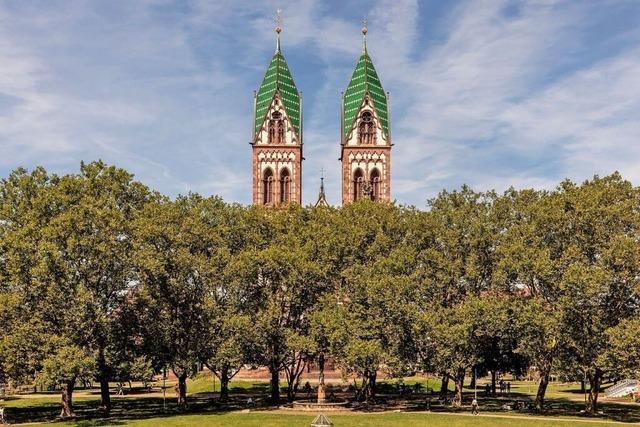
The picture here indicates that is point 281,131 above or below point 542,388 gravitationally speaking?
above

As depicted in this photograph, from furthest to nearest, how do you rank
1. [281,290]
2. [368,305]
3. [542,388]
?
[281,290], [542,388], [368,305]

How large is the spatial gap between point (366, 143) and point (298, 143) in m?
10.5


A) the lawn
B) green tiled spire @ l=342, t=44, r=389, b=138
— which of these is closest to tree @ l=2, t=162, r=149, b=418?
the lawn

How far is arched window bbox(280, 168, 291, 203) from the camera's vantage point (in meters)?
94.4

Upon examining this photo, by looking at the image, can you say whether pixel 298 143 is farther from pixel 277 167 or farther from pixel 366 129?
pixel 366 129

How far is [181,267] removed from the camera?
4759cm

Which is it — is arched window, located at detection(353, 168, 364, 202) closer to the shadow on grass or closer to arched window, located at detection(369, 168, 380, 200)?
arched window, located at detection(369, 168, 380, 200)

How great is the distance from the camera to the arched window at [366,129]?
3829 inches

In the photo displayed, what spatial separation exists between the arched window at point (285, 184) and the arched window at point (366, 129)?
1266 centimetres

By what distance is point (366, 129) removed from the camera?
97.6 m

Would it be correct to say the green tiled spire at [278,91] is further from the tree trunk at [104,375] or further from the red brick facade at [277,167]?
the tree trunk at [104,375]

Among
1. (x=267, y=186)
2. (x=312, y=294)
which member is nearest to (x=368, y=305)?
(x=312, y=294)

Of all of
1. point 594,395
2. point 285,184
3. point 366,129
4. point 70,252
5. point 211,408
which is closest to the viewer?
point 70,252

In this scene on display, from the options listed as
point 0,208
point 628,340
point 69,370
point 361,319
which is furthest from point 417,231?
point 0,208
